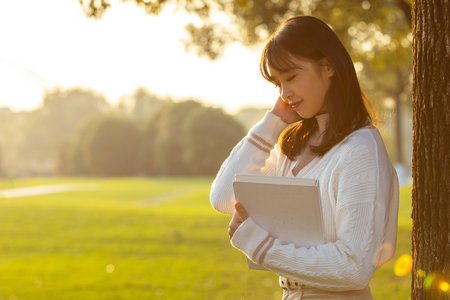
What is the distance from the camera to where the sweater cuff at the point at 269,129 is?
2627 millimetres

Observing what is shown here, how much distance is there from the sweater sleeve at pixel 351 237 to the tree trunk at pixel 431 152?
428 mm

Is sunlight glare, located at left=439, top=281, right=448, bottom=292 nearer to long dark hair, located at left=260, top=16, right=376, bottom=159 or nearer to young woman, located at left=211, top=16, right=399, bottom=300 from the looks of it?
young woman, located at left=211, top=16, right=399, bottom=300

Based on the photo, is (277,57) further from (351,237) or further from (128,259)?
(128,259)

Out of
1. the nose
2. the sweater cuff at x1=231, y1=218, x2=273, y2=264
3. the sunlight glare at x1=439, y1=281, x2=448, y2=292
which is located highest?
the nose

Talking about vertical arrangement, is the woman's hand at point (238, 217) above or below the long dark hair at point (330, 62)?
below

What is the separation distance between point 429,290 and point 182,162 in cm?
5638

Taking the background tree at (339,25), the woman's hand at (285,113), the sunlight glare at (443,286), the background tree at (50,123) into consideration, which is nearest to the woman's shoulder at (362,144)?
the woman's hand at (285,113)

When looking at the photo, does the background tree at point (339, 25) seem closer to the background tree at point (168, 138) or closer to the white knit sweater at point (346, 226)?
the white knit sweater at point (346, 226)

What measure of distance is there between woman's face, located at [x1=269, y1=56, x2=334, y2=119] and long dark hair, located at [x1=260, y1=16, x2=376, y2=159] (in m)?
0.02

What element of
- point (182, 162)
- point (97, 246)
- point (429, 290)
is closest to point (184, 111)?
point (182, 162)

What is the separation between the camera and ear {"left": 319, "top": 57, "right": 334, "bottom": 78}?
7.05ft

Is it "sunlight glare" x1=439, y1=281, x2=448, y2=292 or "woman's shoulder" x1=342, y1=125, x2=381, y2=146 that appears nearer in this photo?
"woman's shoulder" x1=342, y1=125, x2=381, y2=146

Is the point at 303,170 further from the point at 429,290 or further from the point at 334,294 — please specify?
the point at 429,290

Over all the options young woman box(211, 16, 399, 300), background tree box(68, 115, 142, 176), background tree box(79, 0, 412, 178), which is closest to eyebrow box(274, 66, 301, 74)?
young woman box(211, 16, 399, 300)
